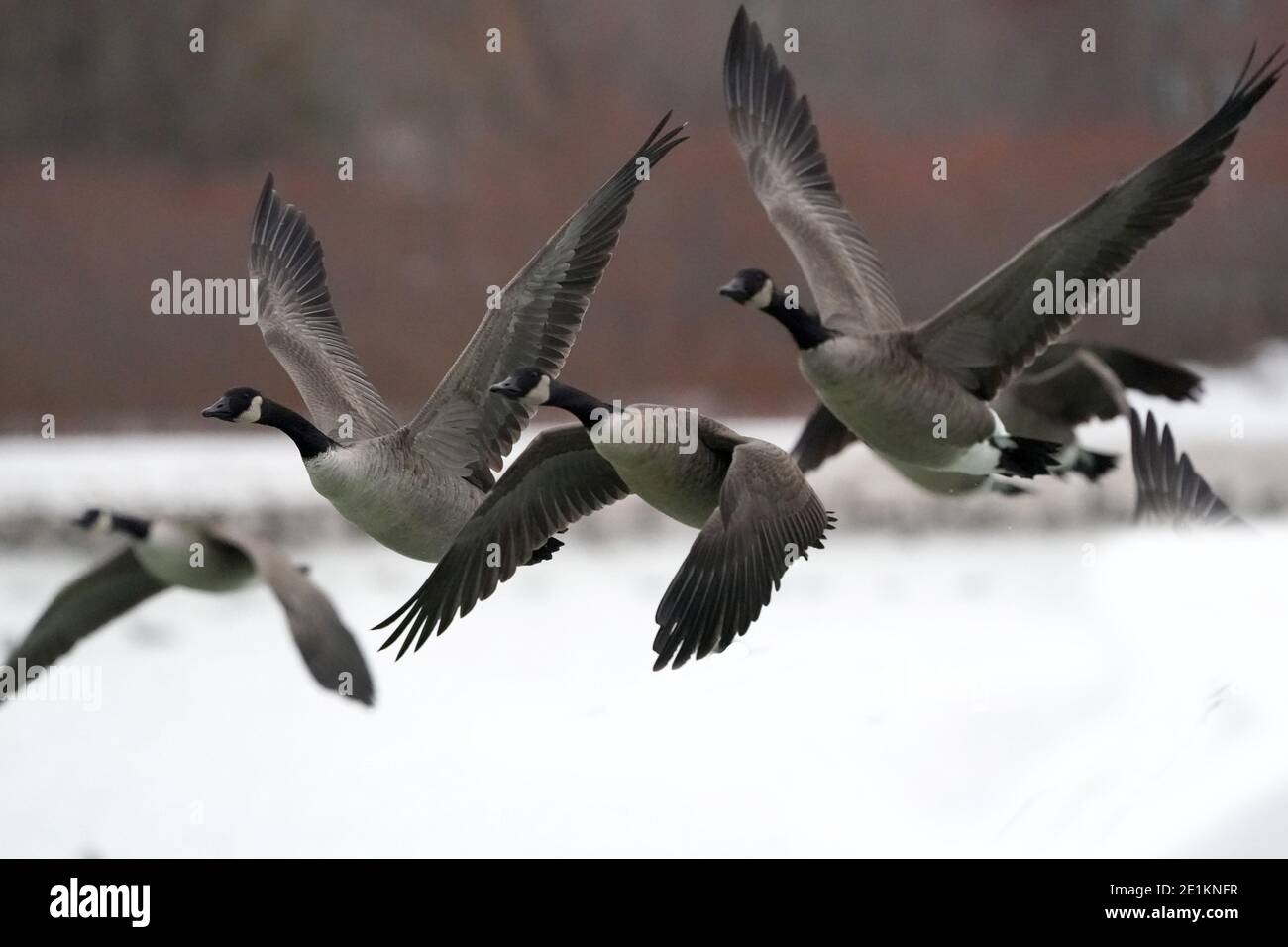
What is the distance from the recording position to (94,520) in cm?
344

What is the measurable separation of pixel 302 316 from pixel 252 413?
600mm

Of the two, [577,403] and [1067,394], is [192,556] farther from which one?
[1067,394]

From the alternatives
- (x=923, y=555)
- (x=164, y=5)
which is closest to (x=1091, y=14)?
(x=923, y=555)

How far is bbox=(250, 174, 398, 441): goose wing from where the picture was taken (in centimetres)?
299

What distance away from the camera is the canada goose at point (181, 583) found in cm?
284

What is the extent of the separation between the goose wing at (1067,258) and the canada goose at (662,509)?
704 mm

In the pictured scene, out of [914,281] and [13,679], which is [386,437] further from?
[914,281]

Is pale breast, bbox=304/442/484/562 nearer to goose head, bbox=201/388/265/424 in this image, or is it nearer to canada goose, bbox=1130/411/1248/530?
goose head, bbox=201/388/265/424

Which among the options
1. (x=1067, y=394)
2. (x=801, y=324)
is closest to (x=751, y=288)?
(x=801, y=324)

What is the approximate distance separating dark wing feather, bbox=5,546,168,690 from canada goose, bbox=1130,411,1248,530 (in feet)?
7.73

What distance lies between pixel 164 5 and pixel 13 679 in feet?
16.6

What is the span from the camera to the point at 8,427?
763cm

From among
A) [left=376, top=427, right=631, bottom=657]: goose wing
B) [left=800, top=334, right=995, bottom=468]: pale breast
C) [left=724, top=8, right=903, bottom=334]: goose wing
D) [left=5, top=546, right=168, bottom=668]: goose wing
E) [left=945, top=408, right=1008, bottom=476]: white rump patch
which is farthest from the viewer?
[left=5, top=546, right=168, bottom=668]: goose wing

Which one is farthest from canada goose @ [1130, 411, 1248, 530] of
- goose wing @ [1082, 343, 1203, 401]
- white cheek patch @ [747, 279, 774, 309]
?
white cheek patch @ [747, 279, 774, 309]
